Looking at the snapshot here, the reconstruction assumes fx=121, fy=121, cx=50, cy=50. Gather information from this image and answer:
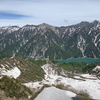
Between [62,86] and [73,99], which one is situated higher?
[73,99]

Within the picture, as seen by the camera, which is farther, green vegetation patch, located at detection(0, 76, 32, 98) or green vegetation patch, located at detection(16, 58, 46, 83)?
green vegetation patch, located at detection(16, 58, 46, 83)

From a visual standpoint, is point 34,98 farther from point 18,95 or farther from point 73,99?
point 73,99

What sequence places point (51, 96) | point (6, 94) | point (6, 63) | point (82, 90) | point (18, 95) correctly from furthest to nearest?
1. point (6, 63)
2. point (82, 90)
3. point (51, 96)
4. point (18, 95)
5. point (6, 94)

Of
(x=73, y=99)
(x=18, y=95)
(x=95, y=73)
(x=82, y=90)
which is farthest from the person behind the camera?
(x=95, y=73)

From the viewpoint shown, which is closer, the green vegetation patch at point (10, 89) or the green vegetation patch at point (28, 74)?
the green vegetation patch at point (10, 89)

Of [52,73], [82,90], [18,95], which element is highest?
[18,95]

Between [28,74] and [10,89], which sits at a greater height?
[10,89]

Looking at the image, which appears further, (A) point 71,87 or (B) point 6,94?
(A) point 71,87

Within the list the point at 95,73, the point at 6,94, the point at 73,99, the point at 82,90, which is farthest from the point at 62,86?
the point at 95,73

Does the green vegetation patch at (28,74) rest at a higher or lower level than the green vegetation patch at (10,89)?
lower

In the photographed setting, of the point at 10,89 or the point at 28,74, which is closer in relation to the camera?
the point at 10,89

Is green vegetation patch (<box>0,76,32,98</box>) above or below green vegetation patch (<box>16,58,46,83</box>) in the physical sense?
above
